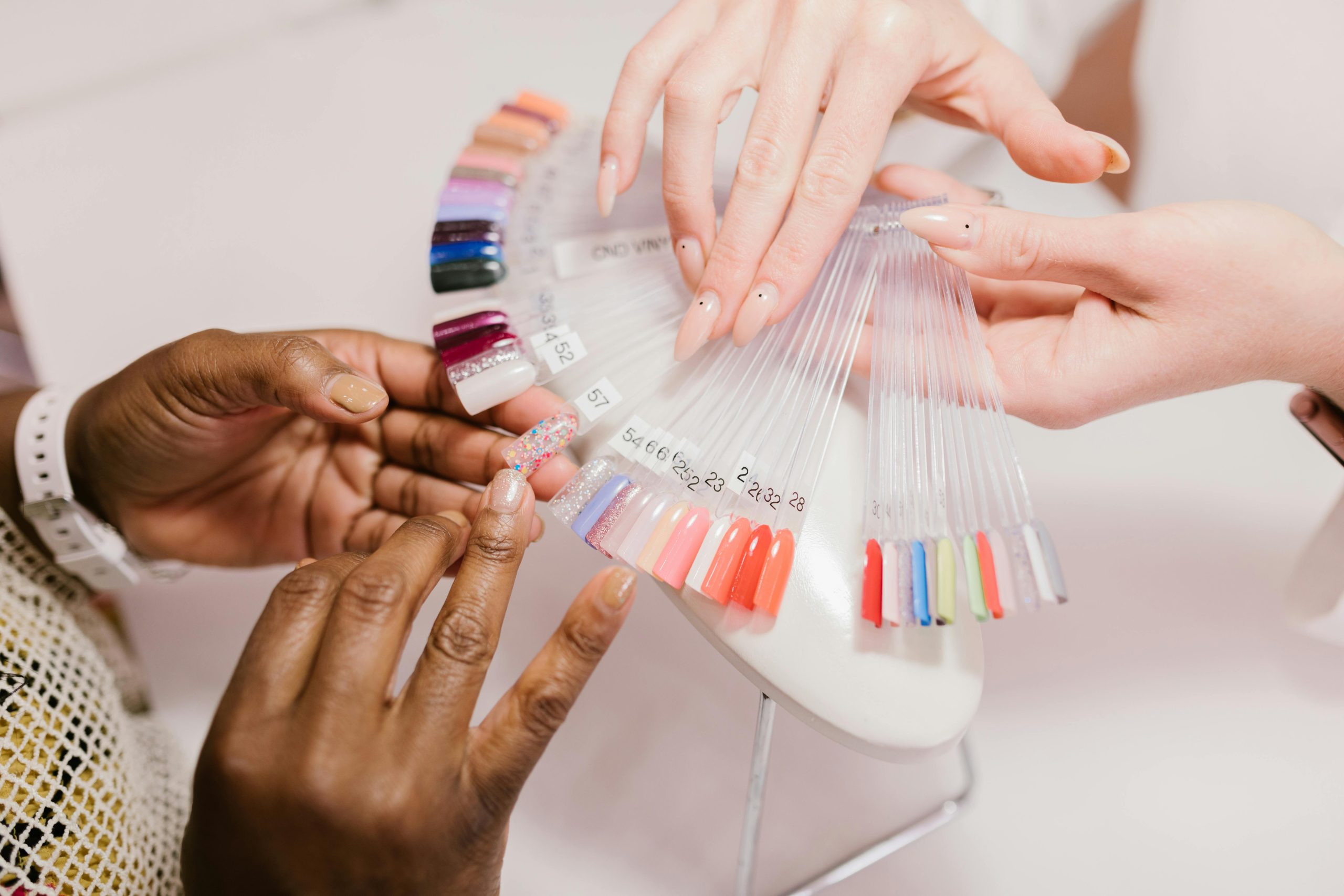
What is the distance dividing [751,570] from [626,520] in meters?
0.12

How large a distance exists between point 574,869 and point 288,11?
1.64m

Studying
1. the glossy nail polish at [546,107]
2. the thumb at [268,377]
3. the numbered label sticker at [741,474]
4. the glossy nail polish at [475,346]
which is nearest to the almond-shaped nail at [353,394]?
the thumb at [268,377]

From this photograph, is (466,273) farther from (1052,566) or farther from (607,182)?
(1052,566)

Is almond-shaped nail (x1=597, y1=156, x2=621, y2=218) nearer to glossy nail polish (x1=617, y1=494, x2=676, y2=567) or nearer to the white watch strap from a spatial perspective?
glossy nail polish (x1=617, y1=494, x2=676, y2=567)

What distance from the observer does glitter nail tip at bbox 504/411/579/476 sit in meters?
0.73

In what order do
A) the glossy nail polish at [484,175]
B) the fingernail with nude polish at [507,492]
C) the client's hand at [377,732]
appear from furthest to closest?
the glossy nail polish at [484,175], the fingernail with nude polish at [507,492], the client's hand at [377,732]

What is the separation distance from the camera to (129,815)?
780 millimetres

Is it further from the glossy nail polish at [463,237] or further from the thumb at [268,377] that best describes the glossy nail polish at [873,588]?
the glossy nail polish at [463,237]

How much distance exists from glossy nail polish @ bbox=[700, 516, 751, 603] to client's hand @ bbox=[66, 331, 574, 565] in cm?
18

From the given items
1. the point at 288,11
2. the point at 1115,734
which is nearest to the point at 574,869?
the point at 1115,734

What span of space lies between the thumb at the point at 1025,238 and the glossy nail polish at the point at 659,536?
0.34 m

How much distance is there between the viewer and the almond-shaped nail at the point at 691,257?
80 centimetres

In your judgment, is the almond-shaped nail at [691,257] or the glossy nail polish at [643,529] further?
the almond-shaped nail at [691,257]

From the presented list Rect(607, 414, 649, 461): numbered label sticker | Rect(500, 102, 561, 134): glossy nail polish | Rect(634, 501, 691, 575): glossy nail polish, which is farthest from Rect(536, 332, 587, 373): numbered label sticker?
Rect(500, 102, 561, 134): glossy nail polish
